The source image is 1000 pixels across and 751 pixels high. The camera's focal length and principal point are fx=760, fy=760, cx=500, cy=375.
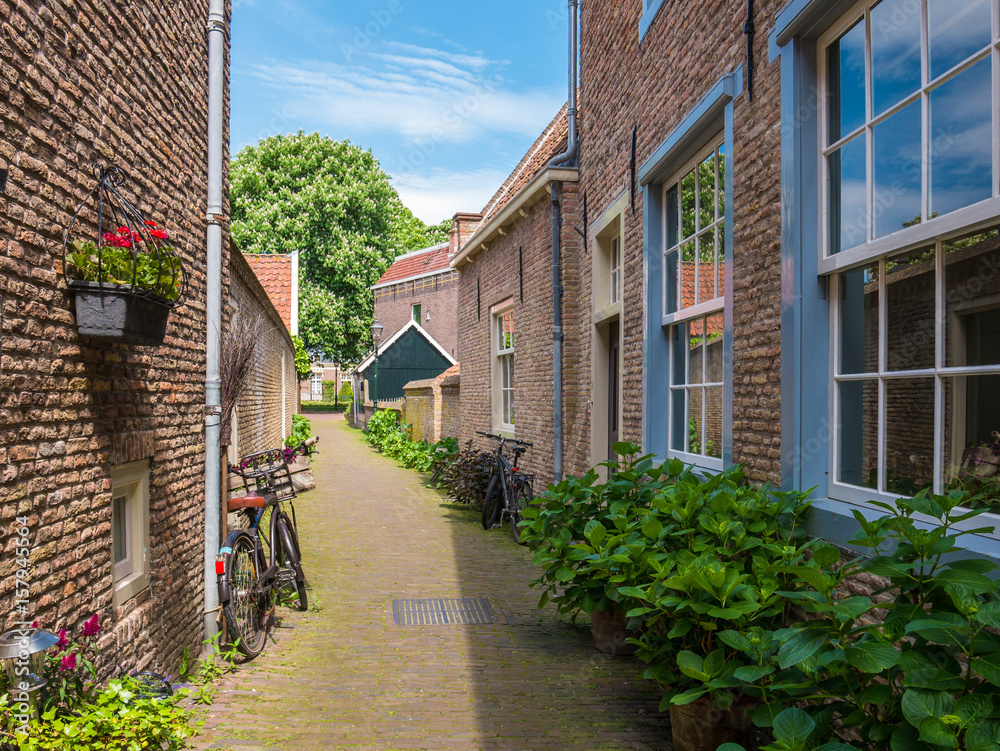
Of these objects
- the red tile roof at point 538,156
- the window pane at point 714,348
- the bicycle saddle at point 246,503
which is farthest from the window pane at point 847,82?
the red tile roof at point 538,156

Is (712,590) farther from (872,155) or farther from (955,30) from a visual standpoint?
(955,30)

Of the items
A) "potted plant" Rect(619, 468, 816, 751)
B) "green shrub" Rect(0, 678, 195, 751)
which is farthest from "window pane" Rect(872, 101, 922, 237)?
"green shrub" Rect(0, 678, 195, 751)

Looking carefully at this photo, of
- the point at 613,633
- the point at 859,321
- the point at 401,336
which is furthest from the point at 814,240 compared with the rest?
the point at 401,336

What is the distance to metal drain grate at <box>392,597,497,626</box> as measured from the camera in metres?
5.88

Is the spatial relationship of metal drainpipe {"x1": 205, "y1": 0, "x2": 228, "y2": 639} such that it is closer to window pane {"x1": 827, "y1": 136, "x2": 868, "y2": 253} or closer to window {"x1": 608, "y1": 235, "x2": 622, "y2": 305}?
window pane {"x1": 827, "y1": 136, "x2": 868, "y2": 253}

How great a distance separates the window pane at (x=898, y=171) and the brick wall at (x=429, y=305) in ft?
103

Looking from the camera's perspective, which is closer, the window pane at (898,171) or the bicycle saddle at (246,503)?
the window pane at (898,171)

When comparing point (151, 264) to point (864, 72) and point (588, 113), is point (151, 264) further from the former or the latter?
point (588, 113)

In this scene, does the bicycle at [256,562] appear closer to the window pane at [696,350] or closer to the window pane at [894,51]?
the window pane at [696,350]

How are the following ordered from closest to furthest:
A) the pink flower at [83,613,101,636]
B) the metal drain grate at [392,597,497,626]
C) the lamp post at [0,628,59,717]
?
the lamp post at [0,628,59,717] → the pink flower at [83,613,101,636] → the metal drain grate at [392,597,497,626]

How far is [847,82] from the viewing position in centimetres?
344

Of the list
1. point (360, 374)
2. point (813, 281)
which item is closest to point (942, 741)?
point (813, 281)

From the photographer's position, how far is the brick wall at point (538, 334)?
9242 mm

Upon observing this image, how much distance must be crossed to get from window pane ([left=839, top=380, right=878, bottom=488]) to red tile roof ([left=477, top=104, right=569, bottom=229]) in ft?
22.2
